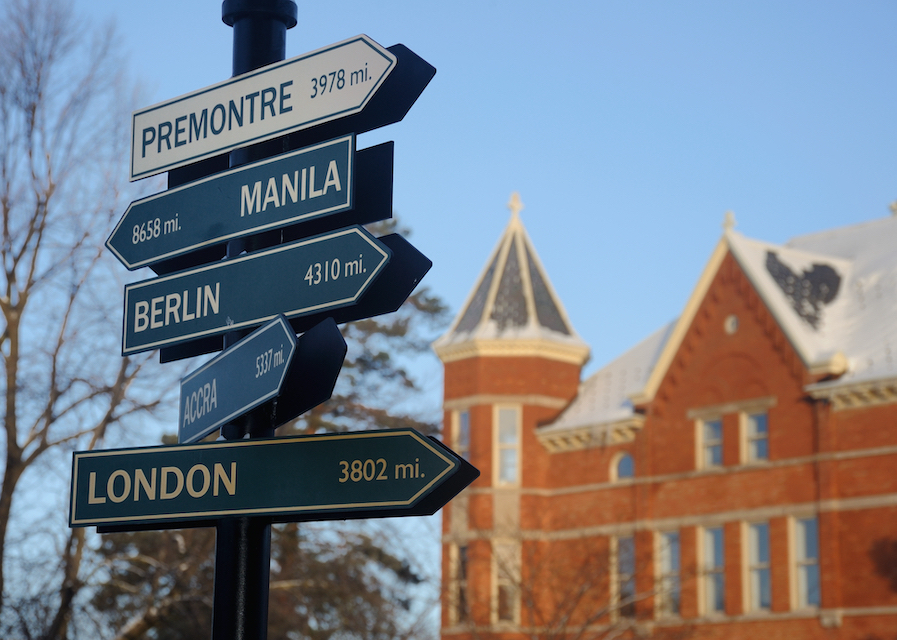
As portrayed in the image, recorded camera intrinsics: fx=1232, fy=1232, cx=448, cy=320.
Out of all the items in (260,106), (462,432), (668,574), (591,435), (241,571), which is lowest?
(241,571)

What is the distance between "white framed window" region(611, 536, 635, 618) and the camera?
94.7 feet

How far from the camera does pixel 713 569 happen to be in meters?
28.1

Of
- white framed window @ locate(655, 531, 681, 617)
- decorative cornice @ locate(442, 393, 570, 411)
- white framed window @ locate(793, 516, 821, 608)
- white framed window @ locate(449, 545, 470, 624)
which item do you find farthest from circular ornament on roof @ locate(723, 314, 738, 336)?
white framed window @ locate(449, 545, 470, 624)

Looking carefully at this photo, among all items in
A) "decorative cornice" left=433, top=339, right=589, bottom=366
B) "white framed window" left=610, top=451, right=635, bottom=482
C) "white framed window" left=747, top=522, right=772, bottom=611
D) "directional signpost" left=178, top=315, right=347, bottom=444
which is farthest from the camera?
"decorative cornice" left=433, top=339, right=589, bottom=366

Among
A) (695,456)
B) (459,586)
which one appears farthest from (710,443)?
(459,586)

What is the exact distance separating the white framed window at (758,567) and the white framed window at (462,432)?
7524 mm

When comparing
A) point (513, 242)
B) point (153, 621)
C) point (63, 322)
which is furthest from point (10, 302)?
point (513, 242)

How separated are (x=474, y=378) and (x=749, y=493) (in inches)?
327

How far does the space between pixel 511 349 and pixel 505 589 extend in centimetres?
632

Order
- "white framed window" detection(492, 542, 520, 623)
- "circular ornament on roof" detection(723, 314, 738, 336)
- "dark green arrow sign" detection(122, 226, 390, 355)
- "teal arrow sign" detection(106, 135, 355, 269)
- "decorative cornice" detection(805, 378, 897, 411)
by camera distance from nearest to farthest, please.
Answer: "dark green arrow sign" detection(122, 226, 390, 355) → "teal arrow sign" detection(106, 135, 355, 269) → "decorative cornice" detection(805, 378, 897, 411) → "circular ornament on roof" detection(723, 314, 738, 336) → "white framed window" detection(492, 542, 520, 623)

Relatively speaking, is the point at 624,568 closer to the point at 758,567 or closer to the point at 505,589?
the point at 505,589

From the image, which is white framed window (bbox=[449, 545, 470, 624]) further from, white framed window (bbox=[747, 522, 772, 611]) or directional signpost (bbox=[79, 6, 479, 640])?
directional signpost (bbox=[79, 6, 479, 640])

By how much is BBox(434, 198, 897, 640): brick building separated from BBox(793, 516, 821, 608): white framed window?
4 centimetres

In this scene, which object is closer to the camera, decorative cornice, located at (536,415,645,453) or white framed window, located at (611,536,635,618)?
white framed window, located at (611,536,635,618)
